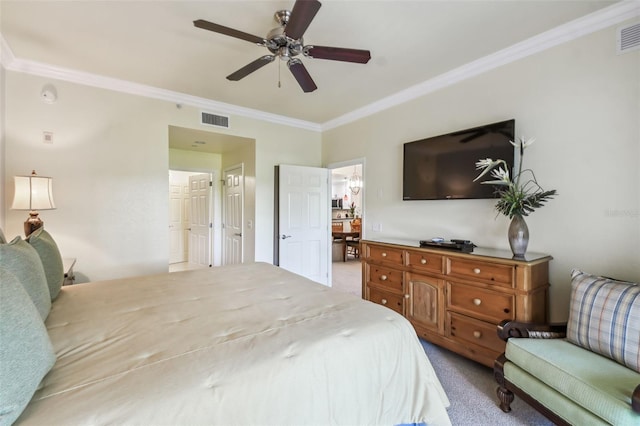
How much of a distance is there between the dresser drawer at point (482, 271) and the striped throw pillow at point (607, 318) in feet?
1.27

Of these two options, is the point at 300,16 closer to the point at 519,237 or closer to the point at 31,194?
the point at 519,237

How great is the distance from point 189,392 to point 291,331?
477 millimetres

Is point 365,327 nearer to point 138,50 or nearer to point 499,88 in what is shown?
point 499,88

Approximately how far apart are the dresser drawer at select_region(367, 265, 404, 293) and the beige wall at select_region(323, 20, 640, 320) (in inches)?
27.4

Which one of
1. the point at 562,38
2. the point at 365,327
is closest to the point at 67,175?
the point at 365,327

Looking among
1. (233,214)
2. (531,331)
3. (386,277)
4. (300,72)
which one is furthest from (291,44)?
(233,214)

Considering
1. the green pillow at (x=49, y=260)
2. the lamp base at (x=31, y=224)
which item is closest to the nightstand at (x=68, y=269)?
the lamp base at (x=31, y=224)

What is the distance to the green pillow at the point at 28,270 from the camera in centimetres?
121

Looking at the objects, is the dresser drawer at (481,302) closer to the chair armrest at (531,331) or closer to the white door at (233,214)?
the chair armrest at (531,331)

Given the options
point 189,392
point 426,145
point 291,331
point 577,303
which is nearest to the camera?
point 189,392

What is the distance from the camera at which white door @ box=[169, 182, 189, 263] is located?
663cm

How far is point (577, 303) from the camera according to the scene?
1791 mm

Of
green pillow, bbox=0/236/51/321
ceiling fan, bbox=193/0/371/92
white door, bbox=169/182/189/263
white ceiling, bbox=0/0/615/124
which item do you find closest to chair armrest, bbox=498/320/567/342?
ceiling fan, bbox=193/0/371/92

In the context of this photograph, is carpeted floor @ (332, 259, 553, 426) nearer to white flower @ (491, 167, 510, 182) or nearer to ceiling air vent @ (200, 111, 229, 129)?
white flower @ (491, 167, 510, 182)
